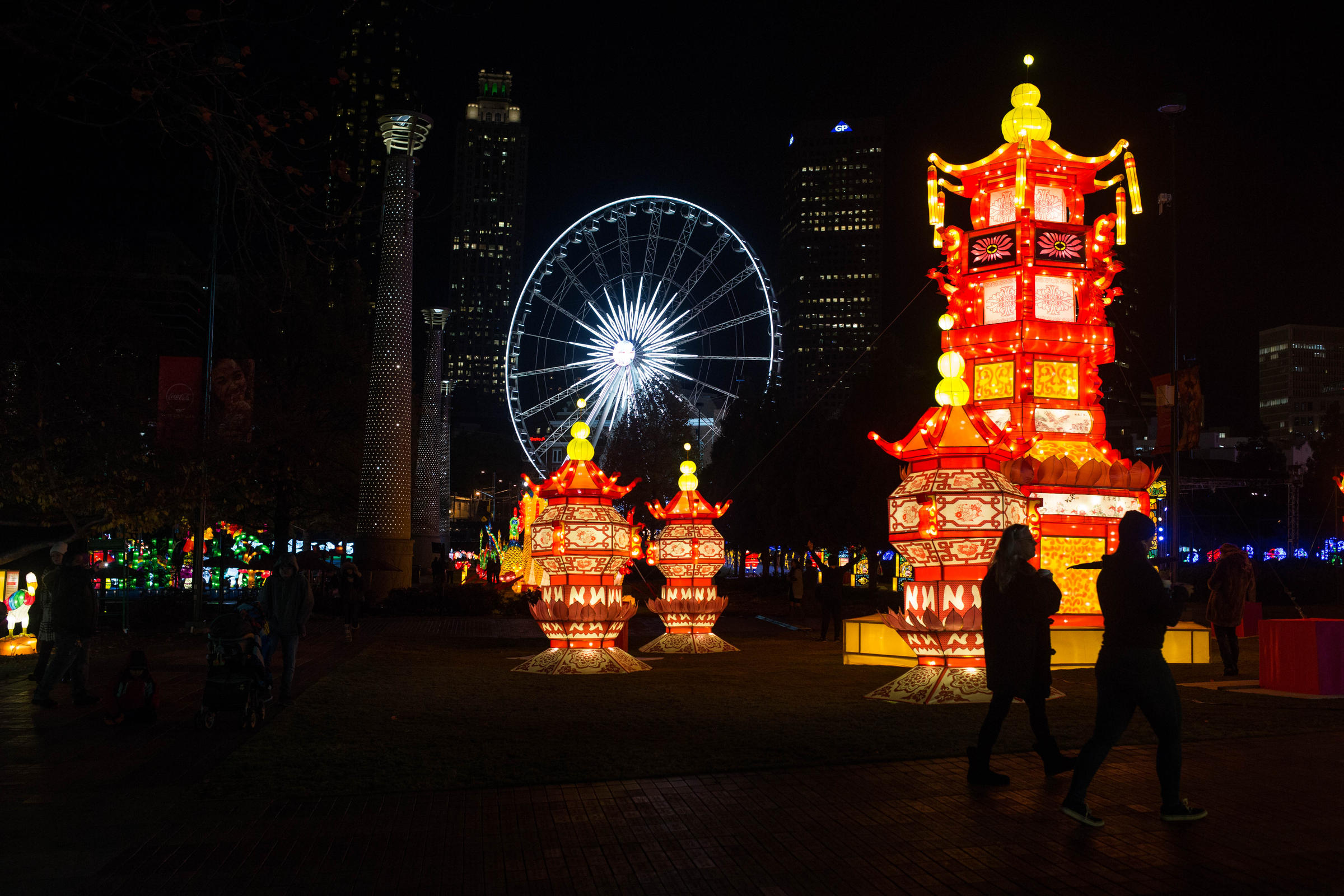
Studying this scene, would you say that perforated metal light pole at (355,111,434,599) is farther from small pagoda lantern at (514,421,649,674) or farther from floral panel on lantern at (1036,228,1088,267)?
floral panel on lantern at (1036,228,1088,267)

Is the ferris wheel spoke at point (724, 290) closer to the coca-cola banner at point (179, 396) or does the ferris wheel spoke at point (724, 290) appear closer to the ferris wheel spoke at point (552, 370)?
the ferris wheel spoke at point (552, 370)

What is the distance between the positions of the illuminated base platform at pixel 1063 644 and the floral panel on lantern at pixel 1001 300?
493 centimetres

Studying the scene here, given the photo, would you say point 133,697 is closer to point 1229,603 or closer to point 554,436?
point 1229,603

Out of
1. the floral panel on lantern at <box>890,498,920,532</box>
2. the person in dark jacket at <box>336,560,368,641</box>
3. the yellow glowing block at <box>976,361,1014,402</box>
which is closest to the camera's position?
the floral panel on lantern at <box>890,498,920,532</box>

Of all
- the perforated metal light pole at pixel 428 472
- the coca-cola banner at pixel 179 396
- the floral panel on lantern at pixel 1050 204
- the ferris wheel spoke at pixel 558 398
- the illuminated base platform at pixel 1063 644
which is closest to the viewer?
the illuminated base platform at pixel 1063 644

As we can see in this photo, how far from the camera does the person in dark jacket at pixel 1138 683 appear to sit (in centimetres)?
618

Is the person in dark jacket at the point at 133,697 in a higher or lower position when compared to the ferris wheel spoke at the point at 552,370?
lower

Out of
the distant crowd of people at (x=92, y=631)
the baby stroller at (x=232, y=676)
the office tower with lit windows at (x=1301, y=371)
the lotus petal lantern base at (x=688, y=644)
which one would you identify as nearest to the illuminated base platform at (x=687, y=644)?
the lotus petal lantern base at (x=688, y=644)

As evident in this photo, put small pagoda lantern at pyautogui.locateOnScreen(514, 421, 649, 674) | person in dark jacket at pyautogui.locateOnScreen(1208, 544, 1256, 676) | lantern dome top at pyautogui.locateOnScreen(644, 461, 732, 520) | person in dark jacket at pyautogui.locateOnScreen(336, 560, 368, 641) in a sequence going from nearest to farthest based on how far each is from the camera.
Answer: person in dark jacket at pyautogui.locateOnScreen(1208, 544, 1256, 676) < small pagoda lantern at pyautogui.locateOnScreen(514, 421, 649, 674) < lantern dome top at pyautogui.locateOnScreen(644, 461, 732, 520) < person in dark jacket at pyautogui.locateOnScreen(336, 560, 368, 641)

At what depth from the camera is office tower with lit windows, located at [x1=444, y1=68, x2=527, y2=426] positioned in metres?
174

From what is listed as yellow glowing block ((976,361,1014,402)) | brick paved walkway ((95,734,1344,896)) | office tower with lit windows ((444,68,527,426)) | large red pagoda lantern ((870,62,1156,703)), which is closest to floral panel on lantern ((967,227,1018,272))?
large red pagoda lantern ((870,62,1156,703))

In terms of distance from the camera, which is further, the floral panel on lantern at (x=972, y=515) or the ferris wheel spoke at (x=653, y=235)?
the ferris wheel spoke at (x=653, y=235)

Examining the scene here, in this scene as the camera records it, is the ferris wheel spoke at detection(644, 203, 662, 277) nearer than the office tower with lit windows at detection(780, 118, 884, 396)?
Yes

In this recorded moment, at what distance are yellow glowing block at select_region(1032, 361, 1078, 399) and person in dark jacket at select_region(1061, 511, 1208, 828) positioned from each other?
1208 cm
